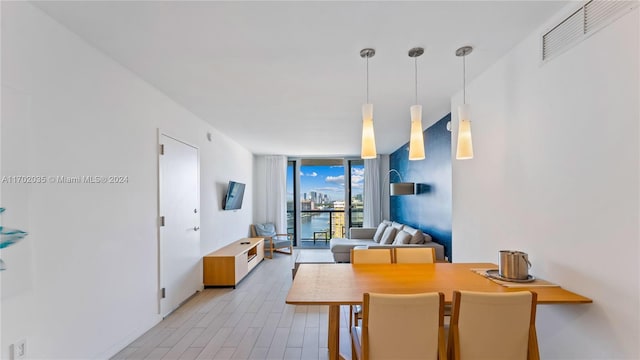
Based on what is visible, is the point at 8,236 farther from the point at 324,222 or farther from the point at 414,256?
the point at 324,222

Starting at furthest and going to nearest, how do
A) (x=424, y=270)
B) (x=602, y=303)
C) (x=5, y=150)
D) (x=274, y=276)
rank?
(x=274, y=276)
(x=424, y=270)
(x=5, y=150)
(x=602, y=303)

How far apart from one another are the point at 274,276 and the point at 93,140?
361cm

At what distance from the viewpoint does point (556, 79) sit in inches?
72.9

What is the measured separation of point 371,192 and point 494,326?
6533mm

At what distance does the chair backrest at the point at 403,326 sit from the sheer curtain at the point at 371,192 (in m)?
6.45

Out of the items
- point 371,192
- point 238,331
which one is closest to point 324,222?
point 371,192

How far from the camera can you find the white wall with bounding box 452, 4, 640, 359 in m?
1.41

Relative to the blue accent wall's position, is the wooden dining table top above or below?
below

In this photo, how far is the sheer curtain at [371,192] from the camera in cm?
803

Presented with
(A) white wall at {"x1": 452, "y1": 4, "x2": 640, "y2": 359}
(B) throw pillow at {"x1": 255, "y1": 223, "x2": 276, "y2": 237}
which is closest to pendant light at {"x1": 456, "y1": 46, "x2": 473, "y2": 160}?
(A) white wall at {"x1": 452, "y1": 4, "x2": 640, "y2": 359}

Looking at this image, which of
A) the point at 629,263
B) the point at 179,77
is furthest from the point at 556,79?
Result: the point at 179,77

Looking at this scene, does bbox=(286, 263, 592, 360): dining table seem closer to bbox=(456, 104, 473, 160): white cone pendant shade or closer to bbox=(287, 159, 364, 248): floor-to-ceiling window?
bbox=(456, 104, 473, 160): white cone pendant shade

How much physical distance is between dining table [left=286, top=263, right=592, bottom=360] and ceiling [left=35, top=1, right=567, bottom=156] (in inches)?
66.8

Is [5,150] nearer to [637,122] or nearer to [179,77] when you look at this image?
[179,77]
